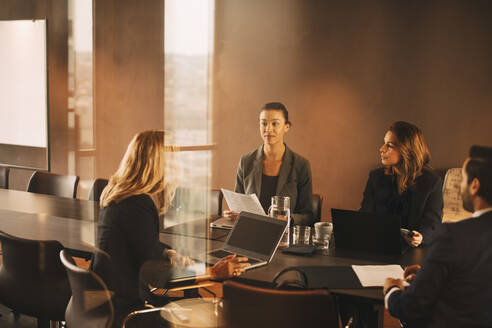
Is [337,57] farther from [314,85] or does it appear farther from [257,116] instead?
[257,116]

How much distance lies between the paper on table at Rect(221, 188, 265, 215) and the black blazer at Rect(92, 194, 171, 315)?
2.09ft

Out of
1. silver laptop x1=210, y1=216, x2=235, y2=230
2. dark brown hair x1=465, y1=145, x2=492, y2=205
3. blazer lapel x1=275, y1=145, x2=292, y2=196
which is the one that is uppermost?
dark brown hair x1=465, y1=145, x2=492, y2=205

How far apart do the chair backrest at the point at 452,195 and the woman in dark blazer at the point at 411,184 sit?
1.29m

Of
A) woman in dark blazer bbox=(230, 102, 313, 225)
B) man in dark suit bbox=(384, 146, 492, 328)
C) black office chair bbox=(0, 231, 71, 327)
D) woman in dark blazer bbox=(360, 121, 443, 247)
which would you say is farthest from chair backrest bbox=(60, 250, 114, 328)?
woman in dark blazer bbox=(360, 121, 443, 247)

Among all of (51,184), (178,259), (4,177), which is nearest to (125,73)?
(178,259)

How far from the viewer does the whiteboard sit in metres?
2.78

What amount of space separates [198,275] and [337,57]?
10.3ft

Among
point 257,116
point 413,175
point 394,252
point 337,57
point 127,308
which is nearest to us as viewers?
point 127,308

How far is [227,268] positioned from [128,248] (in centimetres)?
39

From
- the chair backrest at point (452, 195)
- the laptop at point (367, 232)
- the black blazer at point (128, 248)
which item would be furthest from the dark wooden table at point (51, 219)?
the chair backrest at point (452, 195)

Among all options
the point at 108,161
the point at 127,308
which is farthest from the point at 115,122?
the point at 127,308

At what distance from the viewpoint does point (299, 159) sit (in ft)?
10.4

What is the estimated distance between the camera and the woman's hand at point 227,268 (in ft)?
6.68

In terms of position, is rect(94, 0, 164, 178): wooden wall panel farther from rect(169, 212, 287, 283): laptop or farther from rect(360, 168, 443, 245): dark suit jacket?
rect(360, 168, 443, 245): dark suit jacket
